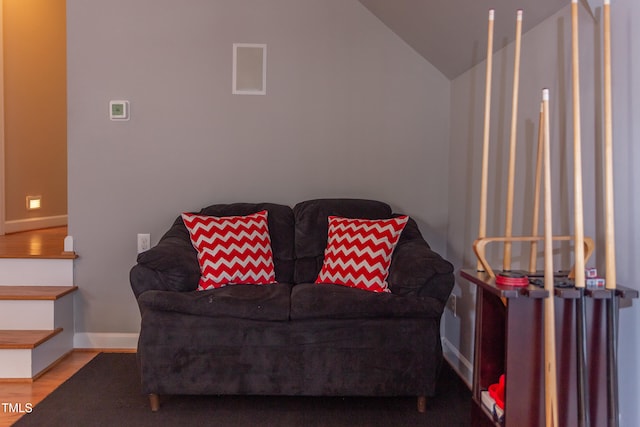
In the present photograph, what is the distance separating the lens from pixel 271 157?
3.61 metres

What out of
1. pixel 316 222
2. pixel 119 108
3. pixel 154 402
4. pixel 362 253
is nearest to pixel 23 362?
pixel 154 402

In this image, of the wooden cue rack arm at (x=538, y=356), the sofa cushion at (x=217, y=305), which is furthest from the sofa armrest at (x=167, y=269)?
the wooden cue rack arm at (x=538, y=356)

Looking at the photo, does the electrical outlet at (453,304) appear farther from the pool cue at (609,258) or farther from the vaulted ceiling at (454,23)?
the pool cue at (609,258)

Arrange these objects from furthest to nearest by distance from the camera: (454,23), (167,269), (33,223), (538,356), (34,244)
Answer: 1. (33,223)
2. (34,244)
3. (454,23)
4. (167,269)
5. (538,356)

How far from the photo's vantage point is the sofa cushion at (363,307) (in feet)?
8.46

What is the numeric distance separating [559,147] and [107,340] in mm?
2764

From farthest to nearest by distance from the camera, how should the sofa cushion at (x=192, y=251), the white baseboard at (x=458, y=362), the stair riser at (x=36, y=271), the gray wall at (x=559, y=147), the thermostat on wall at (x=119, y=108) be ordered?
the thermostat on wall at (x=119, y=108) → the stair riser at (x=36, y=271) → the white baseboard at (x=458, y=362) → the sofa cushion at (x=192, y=251) → the gray wall at (x=559, y=147)

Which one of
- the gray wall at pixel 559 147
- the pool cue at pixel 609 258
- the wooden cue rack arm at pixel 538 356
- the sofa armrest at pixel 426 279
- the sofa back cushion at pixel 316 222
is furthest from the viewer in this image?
the sofa back cushion at pixel 316 222

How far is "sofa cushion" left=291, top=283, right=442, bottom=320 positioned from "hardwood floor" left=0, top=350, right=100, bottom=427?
1245mm

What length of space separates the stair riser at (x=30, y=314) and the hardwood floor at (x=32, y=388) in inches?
9.0

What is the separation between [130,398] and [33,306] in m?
0.88

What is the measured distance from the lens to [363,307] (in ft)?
8.46

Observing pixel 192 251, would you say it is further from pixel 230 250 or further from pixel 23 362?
pixel 23 362

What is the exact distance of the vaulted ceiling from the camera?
7.70ft
